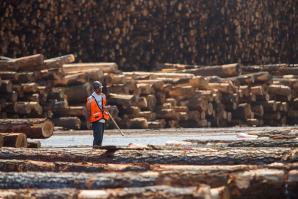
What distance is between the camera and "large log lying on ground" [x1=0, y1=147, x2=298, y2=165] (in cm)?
494

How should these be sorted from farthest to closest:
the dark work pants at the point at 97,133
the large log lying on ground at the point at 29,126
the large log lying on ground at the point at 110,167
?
the dark work pants at the point at 97,133 < the large log lying on ground at the point at 29,126 < the large log lying on ground at the point at 110,167

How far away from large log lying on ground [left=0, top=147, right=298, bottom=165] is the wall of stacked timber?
11.1m

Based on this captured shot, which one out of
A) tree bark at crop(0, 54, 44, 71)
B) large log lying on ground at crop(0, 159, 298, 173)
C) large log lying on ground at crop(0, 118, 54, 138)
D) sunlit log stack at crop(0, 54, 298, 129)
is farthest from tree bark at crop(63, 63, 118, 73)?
large log lying on ground at crop(0, 159, 298, 173)

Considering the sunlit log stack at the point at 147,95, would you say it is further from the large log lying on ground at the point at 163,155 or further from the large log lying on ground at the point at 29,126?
the large log lying on ground at the point at 163,155

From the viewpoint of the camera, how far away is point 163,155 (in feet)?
16.7

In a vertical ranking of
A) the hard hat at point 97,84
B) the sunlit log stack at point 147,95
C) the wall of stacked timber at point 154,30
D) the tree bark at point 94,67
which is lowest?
the sunlit log stack at point 147,95

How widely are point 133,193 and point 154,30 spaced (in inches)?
600

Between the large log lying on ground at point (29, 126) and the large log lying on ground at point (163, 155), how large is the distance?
2.47 metres

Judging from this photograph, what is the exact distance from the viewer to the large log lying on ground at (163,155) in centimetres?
494

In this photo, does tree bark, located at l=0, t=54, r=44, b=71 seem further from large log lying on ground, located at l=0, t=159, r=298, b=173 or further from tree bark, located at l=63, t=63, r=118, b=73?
large log lying on ground, located at l=0, t=159, r=298, b=173

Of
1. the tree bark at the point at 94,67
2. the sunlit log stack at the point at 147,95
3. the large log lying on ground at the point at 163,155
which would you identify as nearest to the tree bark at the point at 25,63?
the sunlit log stack at the point at 147,95

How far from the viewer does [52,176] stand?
4.41 meters

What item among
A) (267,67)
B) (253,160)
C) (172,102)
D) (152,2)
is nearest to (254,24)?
(267,67)

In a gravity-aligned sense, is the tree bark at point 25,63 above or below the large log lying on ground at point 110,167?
above
